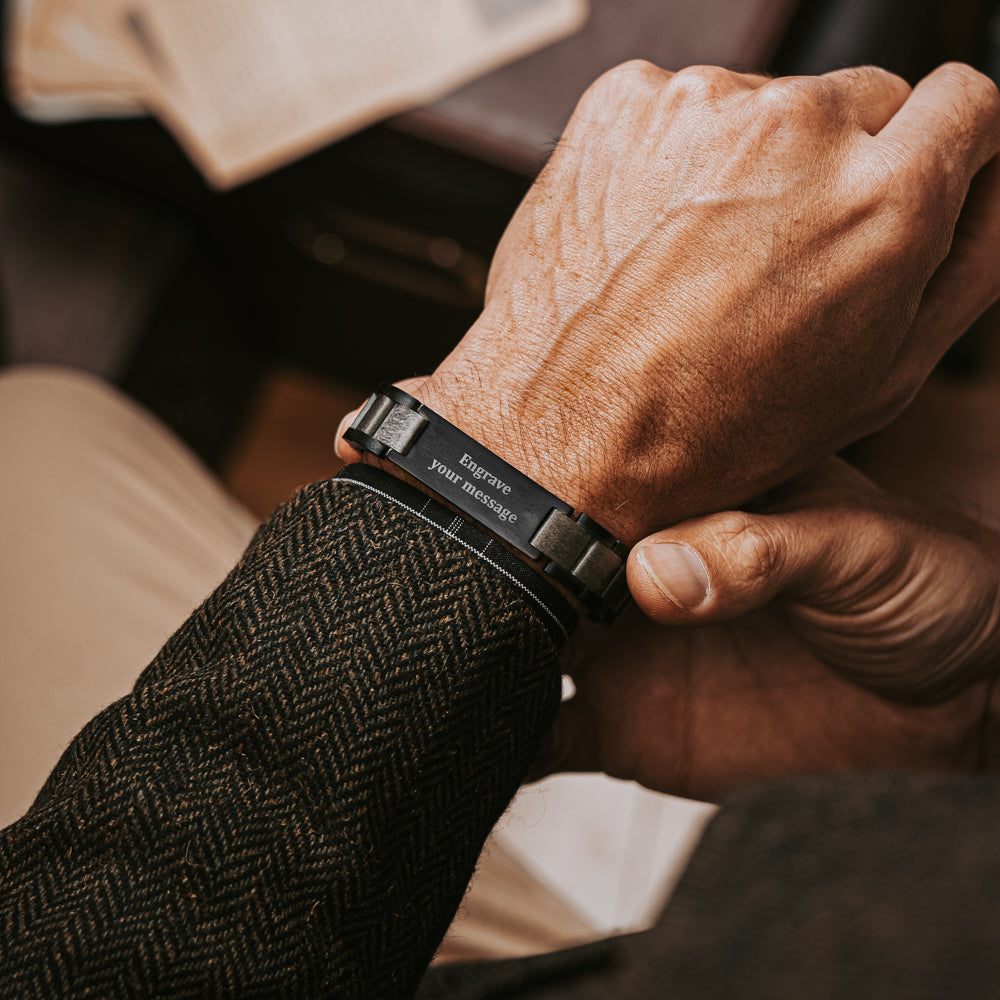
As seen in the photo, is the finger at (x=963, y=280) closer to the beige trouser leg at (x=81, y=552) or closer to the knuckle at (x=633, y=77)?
the knuckle at (x=633, y=77)

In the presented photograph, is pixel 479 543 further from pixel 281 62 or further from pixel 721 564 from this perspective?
pixel 281 62

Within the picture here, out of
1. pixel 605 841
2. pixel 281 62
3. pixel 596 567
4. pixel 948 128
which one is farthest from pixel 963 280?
pixel 605 841

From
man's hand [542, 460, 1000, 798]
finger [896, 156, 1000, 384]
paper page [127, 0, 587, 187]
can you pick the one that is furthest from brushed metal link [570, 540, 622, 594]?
paper page [127, 0, 587, 187]

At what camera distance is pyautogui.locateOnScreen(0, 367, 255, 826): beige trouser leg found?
76 cm

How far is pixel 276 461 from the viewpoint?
1431 mm

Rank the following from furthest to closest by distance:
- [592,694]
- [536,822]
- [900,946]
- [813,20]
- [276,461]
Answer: [276,461] → [536,822] → [813,20] → [592,694] → [900,946]

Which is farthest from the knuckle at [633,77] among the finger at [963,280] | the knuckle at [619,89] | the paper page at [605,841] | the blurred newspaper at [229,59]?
the paper page at [605,841]

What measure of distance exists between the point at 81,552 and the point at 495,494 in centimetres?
53

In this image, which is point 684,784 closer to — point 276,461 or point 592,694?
point 592,694

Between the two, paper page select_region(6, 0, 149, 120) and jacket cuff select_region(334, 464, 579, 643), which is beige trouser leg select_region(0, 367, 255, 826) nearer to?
paper page select_region(6, 0, 149, 120)

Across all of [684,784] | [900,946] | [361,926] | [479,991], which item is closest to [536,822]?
[684,784]

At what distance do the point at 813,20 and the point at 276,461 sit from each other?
96 cm

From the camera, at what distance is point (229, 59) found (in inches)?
37.4

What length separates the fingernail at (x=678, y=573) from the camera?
0.48m
